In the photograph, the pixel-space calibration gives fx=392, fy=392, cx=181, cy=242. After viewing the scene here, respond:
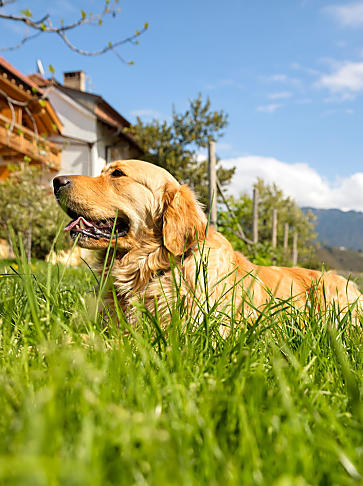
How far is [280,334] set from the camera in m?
1.82

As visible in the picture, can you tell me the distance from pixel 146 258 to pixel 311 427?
6.66ft

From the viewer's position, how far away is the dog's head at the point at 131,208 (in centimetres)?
288

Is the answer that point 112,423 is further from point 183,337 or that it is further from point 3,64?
point 3,64

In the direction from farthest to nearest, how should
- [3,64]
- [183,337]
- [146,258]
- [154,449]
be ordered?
[3,64], [146,258], [183,337], [154,449]

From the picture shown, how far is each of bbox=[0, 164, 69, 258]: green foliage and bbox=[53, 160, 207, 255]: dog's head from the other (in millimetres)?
13025

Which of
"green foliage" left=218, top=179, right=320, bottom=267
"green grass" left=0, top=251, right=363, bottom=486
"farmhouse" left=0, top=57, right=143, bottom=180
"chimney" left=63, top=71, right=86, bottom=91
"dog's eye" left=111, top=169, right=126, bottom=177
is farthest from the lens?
"chimney" left=63, top=71, right=86, bottom=91

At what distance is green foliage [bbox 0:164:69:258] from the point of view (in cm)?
1603

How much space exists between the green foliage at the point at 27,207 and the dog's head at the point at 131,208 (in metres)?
13.0

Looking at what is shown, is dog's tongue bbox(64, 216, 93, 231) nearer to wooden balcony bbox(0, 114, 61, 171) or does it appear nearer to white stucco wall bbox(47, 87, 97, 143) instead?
wooden balcony bbox(0, 114, 61, 171)

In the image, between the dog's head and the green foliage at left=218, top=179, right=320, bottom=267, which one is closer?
the dog's head

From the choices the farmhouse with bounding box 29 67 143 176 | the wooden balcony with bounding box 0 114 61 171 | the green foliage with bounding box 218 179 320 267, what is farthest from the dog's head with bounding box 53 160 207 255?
the farmhouse with bounding box 29 67 143 176

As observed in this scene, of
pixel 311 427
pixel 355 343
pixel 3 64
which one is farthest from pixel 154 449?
pixel 3 64

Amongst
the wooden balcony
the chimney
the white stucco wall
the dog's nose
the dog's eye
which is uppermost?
the chimney

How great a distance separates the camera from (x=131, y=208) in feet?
10.2
